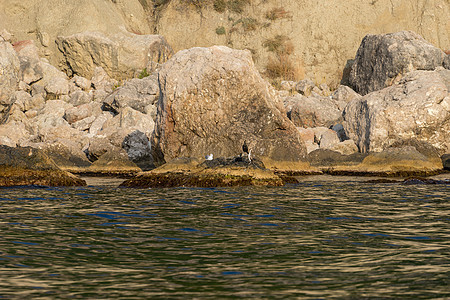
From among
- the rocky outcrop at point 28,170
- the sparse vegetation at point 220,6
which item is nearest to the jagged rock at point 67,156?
the rocky outcrop at point 28,170

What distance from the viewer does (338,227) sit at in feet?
29.2

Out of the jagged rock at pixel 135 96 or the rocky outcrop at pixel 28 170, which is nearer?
the rocky outcrop at pixel 28 170

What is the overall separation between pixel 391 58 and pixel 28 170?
27602 millimetres

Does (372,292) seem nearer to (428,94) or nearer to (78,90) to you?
(428,94)

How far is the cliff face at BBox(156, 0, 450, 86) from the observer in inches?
1871

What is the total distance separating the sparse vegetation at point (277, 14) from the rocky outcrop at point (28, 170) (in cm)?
3510

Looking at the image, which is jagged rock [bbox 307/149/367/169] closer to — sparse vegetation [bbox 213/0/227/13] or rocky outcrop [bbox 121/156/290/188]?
rocky outcrop [bbox 121/156/290/188]

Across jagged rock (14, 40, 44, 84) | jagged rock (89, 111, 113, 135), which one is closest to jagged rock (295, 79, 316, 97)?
jagged rock (89, 111, 113, 135)

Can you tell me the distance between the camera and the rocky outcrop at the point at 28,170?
658 inches

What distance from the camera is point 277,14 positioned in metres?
49.6

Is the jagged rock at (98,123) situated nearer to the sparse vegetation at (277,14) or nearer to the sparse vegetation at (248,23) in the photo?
→ the sparse vegetation at (248,23)

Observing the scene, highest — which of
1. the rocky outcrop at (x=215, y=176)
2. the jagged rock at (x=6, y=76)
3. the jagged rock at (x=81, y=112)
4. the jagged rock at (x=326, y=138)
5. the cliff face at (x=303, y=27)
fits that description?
the cliff face at (x=303, y=27)

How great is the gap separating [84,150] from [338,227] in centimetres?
2136

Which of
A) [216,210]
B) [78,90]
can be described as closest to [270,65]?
[78,90]
